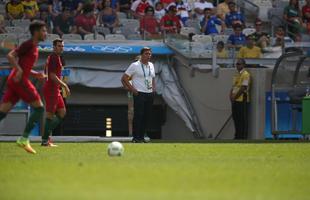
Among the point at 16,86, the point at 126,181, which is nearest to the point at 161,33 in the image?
the point at 16,86

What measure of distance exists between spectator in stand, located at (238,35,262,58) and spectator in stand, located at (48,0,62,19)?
5.95 metres

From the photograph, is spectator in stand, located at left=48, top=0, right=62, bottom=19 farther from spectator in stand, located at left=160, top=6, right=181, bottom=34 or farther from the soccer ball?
the soccer ball

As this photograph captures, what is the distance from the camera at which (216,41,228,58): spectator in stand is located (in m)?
29.2

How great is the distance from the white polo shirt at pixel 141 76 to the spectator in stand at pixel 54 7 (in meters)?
7.79

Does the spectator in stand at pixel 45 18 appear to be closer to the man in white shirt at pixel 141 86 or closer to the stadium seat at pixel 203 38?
the stadium seat at pixel 203 38

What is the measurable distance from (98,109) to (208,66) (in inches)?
146

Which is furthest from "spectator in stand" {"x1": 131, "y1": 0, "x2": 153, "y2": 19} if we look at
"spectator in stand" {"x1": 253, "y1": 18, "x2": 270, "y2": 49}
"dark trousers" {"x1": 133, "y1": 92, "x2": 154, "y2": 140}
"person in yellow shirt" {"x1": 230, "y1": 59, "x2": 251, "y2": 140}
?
"dark trousers" {"x1": 133, "y1": 92, "x2": 154, "y2": 140}

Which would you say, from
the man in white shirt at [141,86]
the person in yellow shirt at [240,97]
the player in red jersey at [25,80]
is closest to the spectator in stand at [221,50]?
the person in yellow shirt at [240,97]

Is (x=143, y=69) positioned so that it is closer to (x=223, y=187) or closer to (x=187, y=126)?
(x=187, y=126)

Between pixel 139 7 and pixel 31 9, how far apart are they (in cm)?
374

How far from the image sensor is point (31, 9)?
3125cm

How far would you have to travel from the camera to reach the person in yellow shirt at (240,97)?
27734 millimetres

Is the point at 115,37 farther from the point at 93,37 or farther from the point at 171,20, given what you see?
the point at 171,20

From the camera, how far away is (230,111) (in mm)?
29469
